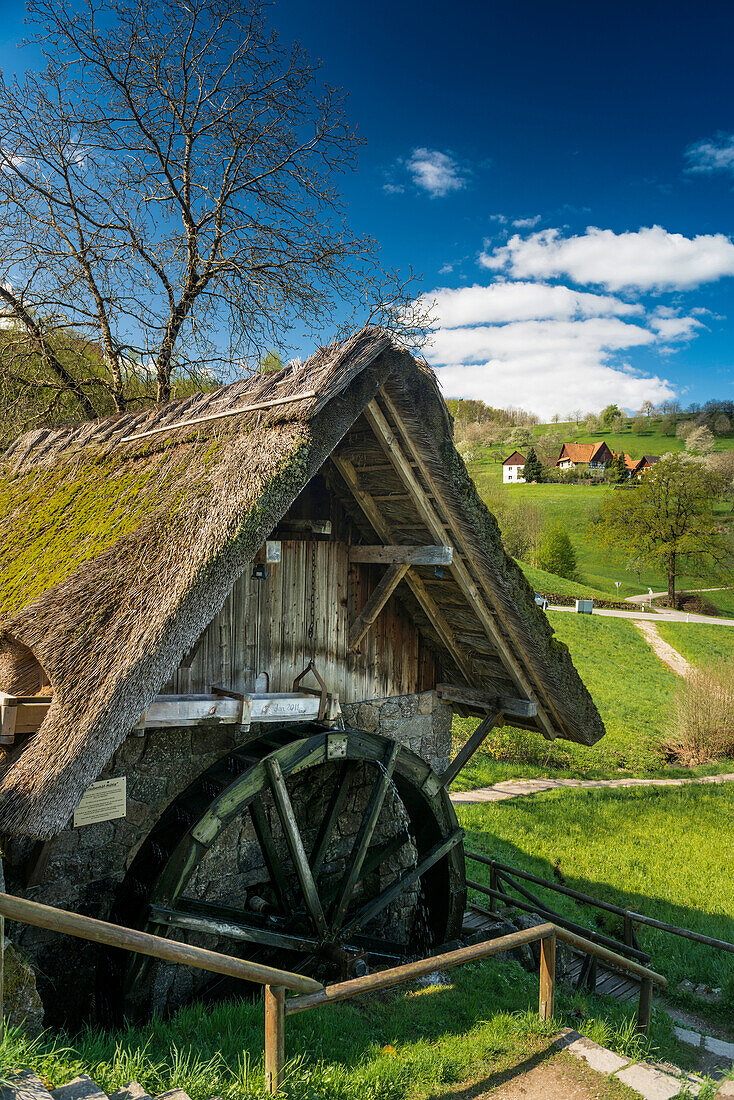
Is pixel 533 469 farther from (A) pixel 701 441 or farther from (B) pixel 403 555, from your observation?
(B) pixel 403 555

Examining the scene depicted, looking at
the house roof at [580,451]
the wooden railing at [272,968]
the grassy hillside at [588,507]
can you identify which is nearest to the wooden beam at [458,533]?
the wooden railing at [272,968]

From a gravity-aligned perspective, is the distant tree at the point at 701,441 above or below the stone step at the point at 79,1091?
above

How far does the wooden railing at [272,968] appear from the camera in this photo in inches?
82.3

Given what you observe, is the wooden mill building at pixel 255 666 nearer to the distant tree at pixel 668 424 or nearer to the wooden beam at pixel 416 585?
the wooden beam at pixel 416 585

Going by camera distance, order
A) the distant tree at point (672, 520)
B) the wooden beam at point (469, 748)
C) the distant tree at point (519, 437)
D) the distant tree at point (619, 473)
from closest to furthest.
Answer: the wooden beam at point (469, 748), the distant tree at point (672, 520), the distant tree at point (619, 473), the distant tree at point (519, 437)

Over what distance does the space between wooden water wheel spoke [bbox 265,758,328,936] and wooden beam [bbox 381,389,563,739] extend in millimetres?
1987

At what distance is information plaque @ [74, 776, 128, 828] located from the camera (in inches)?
148

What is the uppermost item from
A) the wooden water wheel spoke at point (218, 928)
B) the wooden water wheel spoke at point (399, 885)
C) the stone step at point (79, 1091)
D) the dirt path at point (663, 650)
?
the stone step at point (79, 1091)

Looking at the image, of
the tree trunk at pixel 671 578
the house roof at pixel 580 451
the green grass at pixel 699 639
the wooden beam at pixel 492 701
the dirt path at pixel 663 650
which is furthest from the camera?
the house roof at pixel 580 451

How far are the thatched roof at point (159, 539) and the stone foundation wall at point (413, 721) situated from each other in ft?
4.27

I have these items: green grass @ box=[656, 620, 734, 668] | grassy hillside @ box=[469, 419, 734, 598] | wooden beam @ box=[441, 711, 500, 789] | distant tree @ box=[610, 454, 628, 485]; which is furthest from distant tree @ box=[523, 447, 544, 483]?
wooden beam @ box=[441, 711, 500, 789]

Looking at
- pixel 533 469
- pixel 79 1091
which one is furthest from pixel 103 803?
pixel 533 469

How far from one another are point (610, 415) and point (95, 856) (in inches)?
3514

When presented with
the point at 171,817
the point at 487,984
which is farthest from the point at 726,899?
the point at 171,817
